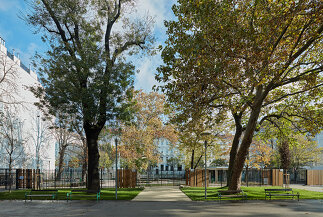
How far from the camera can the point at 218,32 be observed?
14031mm

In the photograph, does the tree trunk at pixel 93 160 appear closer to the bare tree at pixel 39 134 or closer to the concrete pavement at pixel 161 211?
the concrete pavement at pixel 161 211

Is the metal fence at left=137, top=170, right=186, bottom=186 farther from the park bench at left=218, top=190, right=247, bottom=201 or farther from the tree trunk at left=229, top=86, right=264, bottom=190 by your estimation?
the tree trunk at left=229, top=86, right=264, bottom=190

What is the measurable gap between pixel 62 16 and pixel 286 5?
14803 mm

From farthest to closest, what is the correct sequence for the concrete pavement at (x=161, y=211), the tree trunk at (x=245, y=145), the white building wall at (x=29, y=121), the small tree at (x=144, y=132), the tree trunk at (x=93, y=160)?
the white building wall at (x=29, y=121), the small tree at (x=144, y=132), the tree trunk at (x=93, y=160), the tree trunk at (x=245, y=145), the concrete pavement at (x=161, y=211)

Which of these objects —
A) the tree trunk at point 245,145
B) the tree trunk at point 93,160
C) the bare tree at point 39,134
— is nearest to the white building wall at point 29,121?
the bare tree at point 39,134

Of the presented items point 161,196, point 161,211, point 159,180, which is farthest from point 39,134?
point 161,211

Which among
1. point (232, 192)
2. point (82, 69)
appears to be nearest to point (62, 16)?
point (82, 69)

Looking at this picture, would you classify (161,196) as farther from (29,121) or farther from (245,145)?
(29,121)

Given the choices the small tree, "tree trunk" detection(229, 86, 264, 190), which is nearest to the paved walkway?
"tree trunk" detection(229, 86, 264, 190)

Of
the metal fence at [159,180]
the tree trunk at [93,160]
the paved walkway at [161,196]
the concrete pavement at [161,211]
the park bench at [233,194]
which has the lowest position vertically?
the metal fence at [159,180]

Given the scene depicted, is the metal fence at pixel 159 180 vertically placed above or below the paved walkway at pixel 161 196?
below

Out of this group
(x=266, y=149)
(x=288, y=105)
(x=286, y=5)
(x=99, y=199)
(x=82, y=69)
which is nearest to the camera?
(x=286, y=5)

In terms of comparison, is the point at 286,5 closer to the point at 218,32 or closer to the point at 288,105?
the point at 218,32

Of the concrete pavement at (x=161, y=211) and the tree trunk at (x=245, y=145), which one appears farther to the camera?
the tree trunk at (x=245, y=145)
